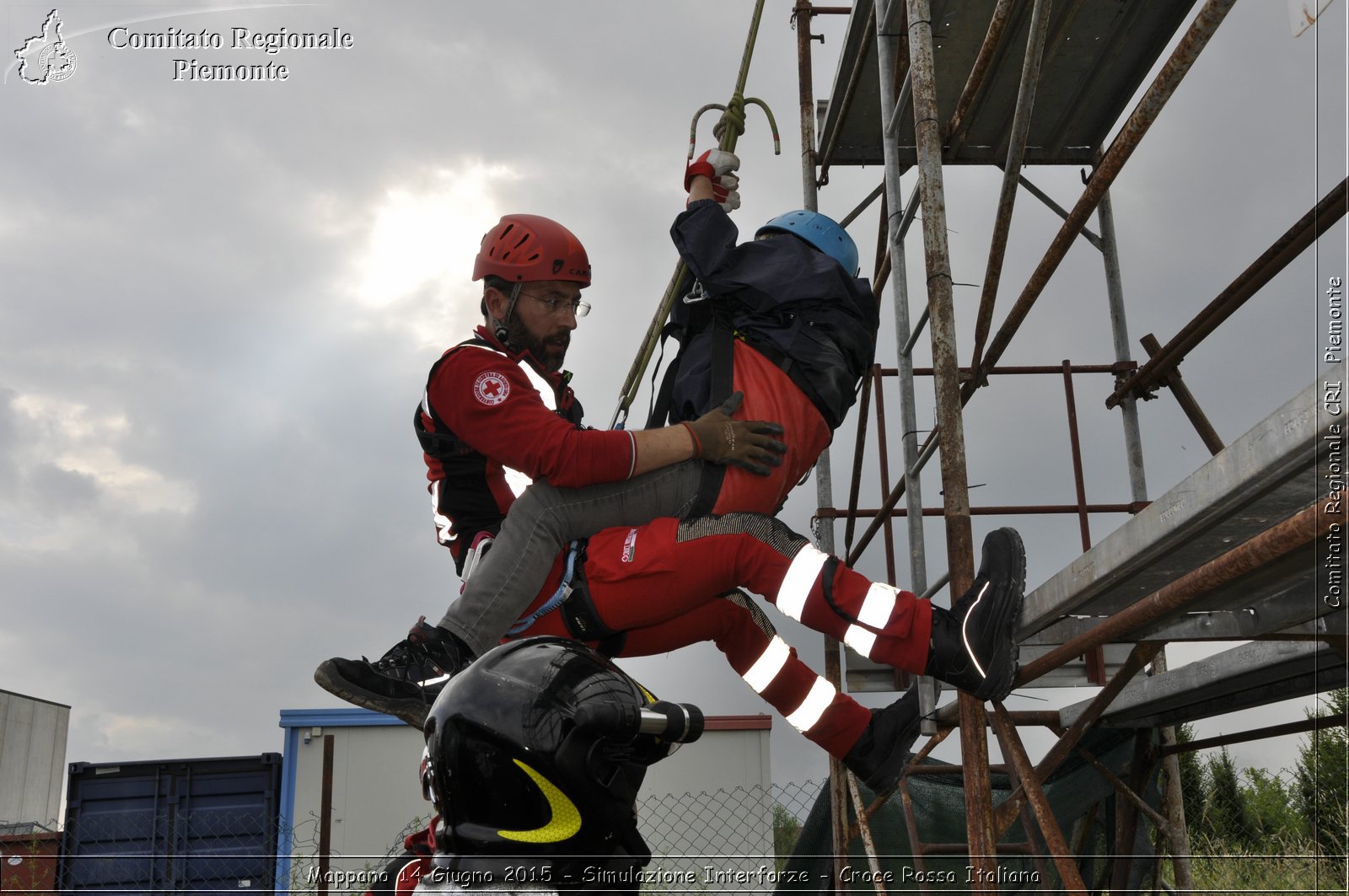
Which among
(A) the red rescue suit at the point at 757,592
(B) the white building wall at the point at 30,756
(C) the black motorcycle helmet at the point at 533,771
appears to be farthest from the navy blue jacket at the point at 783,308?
(B) the white building wall at the point at 30,756

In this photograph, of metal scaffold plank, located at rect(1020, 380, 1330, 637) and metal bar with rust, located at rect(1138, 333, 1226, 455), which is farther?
metal bar with rust, located at rect(1138, 333, 1226, 455)

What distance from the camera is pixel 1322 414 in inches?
70.0

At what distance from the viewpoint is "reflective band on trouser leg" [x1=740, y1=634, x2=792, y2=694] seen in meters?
3.63

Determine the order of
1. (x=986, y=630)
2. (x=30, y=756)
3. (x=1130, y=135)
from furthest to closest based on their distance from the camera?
(x=30, y=756) < (x=1130, y=135) < (x=986, y=630)

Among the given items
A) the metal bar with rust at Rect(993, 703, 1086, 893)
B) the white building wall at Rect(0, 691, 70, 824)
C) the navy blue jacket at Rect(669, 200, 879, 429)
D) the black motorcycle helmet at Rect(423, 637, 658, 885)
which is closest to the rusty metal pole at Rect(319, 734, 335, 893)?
the navy blue jacket at Rect(669, 200, 879, 429)

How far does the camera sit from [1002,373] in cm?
705

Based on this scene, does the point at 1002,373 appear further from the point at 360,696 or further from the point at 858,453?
the point at 360,696

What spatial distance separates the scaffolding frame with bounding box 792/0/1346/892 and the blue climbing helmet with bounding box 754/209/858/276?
1.19 feet

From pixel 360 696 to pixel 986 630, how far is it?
5.66 ft

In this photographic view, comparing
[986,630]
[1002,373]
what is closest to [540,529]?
[986,630]

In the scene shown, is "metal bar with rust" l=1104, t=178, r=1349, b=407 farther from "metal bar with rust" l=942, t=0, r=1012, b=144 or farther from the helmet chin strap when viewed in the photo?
the helmet chin strap

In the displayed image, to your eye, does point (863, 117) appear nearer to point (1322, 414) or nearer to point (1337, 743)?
point (1322, 414)

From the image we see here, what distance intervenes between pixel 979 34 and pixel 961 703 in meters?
3.59

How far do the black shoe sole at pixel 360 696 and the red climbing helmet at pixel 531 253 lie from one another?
4.49ft
